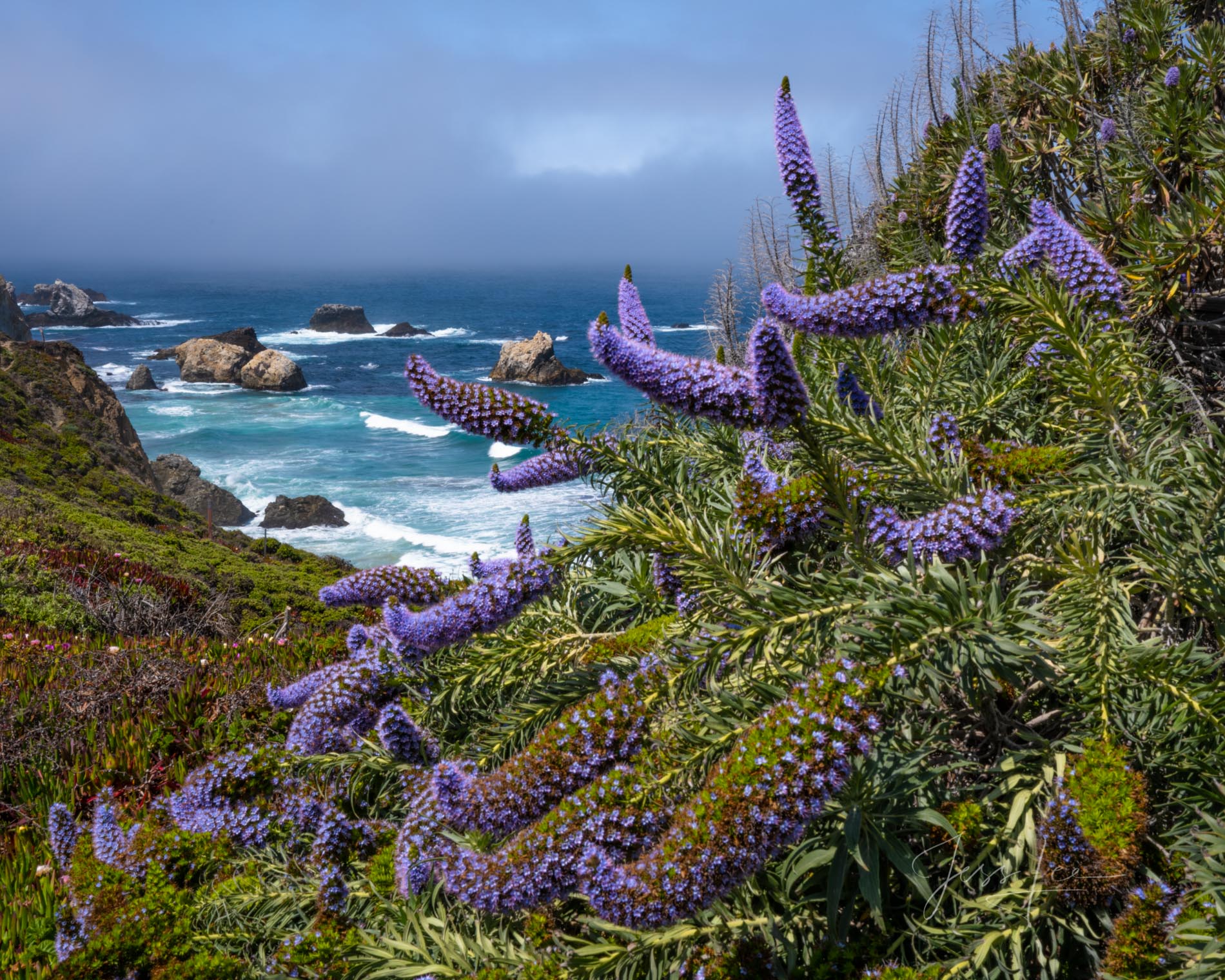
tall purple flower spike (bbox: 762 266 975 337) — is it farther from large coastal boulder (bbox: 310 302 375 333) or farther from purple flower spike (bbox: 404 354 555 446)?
large coastal boulder (bbox: 310 302 375 333)

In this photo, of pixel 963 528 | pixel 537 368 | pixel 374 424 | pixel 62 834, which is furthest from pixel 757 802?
pixel 374 424

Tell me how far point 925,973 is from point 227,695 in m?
4.07

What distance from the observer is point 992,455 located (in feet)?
5.53

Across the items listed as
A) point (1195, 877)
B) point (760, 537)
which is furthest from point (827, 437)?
point (1195, 877)

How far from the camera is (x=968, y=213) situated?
2000mm

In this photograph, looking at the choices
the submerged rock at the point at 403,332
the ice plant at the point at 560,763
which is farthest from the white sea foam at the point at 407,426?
the ice plant at the point at 560,763

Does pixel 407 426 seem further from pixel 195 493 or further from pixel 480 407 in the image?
pixel 480 407

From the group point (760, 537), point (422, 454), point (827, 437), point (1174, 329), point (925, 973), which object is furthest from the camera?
point (422, 454)

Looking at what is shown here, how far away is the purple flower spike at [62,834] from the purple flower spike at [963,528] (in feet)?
A: 9.39

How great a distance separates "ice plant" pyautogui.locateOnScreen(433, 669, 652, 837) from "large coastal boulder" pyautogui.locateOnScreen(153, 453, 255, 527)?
2963 centimetres

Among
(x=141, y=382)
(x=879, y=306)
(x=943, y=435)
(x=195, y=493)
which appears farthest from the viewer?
(x=141, y=382)

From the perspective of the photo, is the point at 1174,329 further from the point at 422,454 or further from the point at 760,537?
the point at 422,454

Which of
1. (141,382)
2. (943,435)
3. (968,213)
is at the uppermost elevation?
(141,382)

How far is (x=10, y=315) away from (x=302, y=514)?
644 inches
